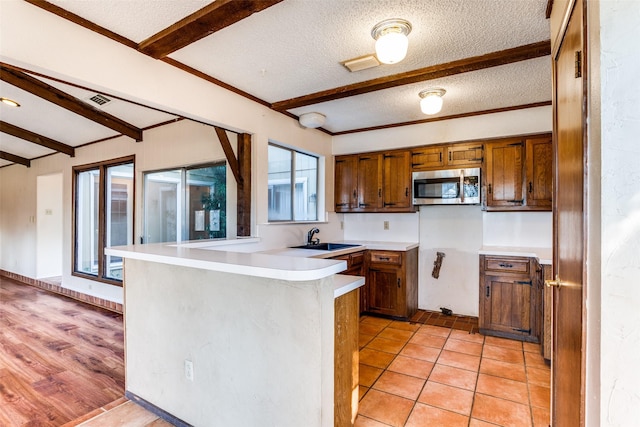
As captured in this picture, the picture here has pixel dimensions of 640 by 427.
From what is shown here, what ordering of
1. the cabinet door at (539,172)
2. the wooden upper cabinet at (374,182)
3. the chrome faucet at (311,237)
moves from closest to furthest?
the cabinet door at (539,172)
the chrome faucet at (311,237)
the wooden upper cabinet at (374,182)

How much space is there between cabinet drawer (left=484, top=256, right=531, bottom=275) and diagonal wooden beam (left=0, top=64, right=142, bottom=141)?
462cm

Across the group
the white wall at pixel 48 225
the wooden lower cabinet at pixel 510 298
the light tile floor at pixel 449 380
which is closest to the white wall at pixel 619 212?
the light tile floor at pixel 449 380

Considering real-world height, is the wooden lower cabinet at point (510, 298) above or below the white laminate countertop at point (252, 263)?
below

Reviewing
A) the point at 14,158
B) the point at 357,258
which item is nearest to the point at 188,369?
the point at 357,258

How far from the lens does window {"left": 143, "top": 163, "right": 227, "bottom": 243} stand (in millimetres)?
3807

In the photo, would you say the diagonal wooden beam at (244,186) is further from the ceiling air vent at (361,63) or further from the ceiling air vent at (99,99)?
the ceiling air vent at (99,99)

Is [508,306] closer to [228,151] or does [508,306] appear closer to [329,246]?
[329,246]

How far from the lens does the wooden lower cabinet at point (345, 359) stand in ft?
5.35

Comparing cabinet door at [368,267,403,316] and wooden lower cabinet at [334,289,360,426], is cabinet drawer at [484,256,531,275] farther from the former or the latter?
wooden lower cabinet at [334,289,360,426]

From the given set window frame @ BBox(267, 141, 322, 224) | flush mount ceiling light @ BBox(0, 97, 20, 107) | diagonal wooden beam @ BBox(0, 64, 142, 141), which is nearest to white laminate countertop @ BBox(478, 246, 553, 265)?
window frame @ BBox(267, 141, 322, 224)

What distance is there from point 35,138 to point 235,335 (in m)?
5.29

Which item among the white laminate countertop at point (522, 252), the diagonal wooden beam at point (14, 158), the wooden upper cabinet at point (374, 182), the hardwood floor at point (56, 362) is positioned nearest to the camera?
the hardwood floor at point (56, 362)

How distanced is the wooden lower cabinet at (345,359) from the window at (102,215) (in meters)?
3.96

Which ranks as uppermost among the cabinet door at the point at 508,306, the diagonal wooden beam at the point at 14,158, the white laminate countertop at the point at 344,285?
the diagonal wooden beam at the point at 14,158
